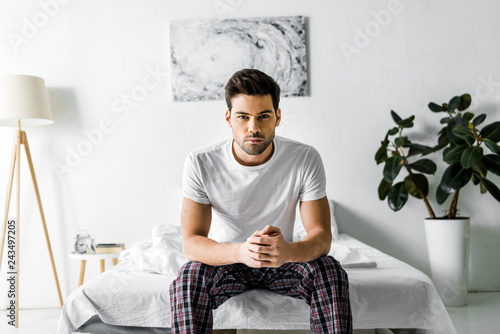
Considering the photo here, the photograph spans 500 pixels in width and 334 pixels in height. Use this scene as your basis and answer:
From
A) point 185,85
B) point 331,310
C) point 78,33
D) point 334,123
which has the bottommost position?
point 331,310

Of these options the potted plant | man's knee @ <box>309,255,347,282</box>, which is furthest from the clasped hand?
the potted plant

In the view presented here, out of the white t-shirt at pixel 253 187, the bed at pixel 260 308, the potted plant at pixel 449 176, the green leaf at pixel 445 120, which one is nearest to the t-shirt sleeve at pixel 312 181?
the white t-shirt at pixel 253 187

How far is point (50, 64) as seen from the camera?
3422 mm

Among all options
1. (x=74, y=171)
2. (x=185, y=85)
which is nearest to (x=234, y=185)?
(x=185, y=85)

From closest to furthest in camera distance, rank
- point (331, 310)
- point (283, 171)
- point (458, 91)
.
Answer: point (331, 310) < point (283, 171) < point (458, 91)

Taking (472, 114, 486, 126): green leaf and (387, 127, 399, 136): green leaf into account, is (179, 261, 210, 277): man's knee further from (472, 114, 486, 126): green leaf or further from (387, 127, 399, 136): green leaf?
(472, 114, 486, 126): green leaf

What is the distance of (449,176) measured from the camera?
2.96 meters

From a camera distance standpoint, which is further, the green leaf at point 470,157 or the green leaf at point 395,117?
the green leaf at point 395,117

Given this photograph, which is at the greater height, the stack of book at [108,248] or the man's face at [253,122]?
the man's face at [253,122]

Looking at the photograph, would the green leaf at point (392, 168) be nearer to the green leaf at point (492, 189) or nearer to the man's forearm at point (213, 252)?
the green leaf at point (492, 189)

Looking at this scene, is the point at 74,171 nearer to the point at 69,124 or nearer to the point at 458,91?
the point at 69,124

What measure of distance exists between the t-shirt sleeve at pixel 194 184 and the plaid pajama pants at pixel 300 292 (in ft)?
0.93

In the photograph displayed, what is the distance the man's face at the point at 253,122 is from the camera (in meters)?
1.75

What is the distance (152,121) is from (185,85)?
0.35 m
